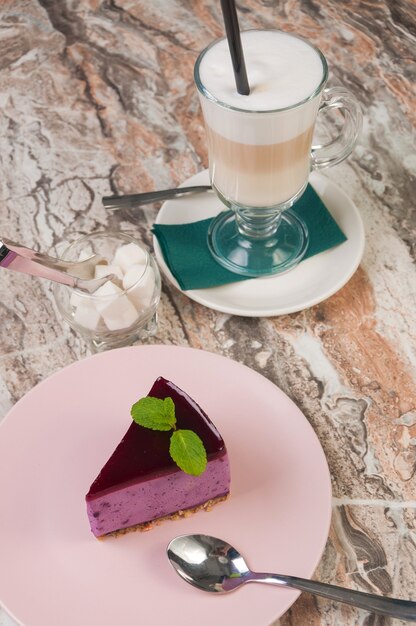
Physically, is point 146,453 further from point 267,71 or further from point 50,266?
point 267,71

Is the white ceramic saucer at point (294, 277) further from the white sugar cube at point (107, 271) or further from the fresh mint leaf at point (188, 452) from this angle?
the fresh mint leaf at point (188, 452)

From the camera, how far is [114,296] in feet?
4.36

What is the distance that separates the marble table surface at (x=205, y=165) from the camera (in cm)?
122

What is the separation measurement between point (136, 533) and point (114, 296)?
1.30ft

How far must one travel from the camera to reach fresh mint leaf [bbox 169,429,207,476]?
1115mm

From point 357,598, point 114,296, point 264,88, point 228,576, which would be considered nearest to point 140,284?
point 114,296

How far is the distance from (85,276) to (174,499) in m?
0.44

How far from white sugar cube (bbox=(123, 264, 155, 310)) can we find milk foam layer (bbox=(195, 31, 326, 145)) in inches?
10.9

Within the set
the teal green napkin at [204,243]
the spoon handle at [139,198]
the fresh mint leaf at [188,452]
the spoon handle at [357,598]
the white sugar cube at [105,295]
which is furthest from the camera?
the spoon handle at [139,198]

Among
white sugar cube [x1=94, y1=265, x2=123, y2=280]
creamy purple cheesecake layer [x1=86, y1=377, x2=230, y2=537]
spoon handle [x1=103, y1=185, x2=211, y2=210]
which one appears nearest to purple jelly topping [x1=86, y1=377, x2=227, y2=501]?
creamy purple cheesecake layer [x1=86, y1=377, x2=230, y2=537]

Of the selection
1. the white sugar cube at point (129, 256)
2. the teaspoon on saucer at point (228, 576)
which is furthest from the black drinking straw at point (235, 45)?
the teaspoon on saucer at point (228, 576)

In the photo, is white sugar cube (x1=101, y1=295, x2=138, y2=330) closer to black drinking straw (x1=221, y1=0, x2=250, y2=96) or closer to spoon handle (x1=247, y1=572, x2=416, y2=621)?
black drinking straw (x1=221, y1=0, x2=250, y2=96)

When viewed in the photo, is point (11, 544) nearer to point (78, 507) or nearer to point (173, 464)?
point (78, 507)

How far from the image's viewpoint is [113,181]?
1677mm
